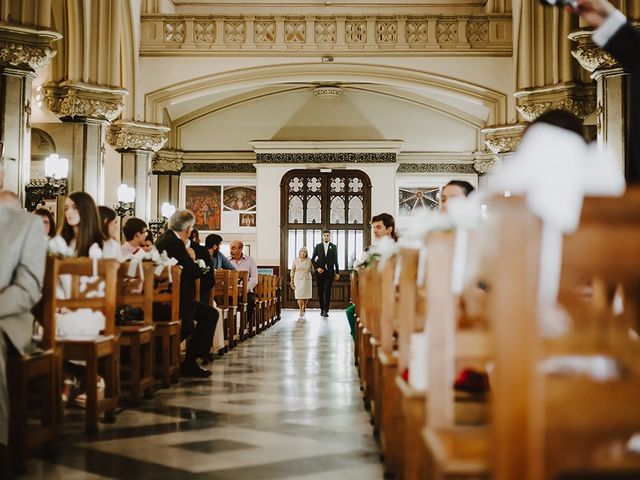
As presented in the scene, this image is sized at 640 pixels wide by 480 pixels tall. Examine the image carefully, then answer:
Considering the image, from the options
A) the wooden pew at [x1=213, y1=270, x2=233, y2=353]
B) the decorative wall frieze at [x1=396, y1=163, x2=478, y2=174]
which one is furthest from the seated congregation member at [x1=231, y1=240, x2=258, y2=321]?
the decorative wall frieze at [x1=396, y1=163, x2=478, y2=174]

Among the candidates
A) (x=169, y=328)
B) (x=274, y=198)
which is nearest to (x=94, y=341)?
(x=169, y=328)

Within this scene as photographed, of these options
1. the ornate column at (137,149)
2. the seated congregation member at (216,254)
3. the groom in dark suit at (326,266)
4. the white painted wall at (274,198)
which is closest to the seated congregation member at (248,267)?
the seated congregation member at (216,254)

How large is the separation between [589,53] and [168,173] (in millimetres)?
14229

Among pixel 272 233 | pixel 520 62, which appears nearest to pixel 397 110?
pixel 272 233

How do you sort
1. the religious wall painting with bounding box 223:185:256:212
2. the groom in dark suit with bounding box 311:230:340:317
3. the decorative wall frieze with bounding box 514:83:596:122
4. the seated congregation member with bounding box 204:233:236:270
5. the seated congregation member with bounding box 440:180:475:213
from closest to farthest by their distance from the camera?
1. the seated congregation member with bounding box 440:180:475:213
2. the seated congregation member with bounding box 204:233:236:270
3. the decorative wall frieze with bounding box 514:83:596:122
4. the groom in dark suit with bounding box 311:230:340:317
5. the religious wall painting with bounding box 223:185:256:212

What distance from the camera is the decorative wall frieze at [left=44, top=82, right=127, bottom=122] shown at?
13.0m

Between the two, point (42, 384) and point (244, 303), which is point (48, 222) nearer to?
point (42, 384)

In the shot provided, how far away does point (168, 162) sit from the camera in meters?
21.8

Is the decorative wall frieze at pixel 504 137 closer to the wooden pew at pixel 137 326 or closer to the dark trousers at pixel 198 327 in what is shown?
the dark trousers at pixel 198 327

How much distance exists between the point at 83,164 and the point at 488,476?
11.7m

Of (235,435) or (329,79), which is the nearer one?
(235,435)

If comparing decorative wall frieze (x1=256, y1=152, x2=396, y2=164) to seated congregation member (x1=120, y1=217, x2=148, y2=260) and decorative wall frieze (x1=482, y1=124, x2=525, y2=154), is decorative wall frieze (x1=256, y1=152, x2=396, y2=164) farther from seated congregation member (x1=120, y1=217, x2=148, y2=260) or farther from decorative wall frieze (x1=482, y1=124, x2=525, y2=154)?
seated congregation member (x1=120, y1=217, x2=148, y2=260)

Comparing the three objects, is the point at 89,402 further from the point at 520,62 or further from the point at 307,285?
the point at 307,285

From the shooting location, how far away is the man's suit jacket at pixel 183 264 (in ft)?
24.9
